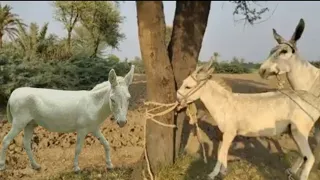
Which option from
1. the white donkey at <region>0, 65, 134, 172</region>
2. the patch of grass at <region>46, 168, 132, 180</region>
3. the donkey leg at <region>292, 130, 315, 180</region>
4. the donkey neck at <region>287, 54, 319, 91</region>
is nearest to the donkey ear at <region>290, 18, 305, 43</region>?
the donkey neck at <region>287, 54, 319, 91</region>

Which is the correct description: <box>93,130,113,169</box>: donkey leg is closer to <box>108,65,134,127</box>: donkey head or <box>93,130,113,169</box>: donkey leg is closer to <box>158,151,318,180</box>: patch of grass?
<box>108,65,134,127</box>: donkey head

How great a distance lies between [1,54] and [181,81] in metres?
7.80

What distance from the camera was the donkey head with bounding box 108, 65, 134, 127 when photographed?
6.73 metres

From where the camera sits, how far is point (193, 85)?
6500 millimetres

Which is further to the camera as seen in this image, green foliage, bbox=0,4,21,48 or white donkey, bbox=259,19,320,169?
green foliage, bbox=0,4,21,48

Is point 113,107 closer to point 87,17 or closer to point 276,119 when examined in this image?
point 276,119

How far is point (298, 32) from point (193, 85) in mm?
1986

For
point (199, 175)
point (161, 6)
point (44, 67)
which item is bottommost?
point (199, 175)

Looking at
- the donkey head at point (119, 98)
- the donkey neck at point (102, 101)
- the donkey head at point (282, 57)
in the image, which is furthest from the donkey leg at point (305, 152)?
the donkey neck at point (102, 101)

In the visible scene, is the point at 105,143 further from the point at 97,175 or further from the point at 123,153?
the point at 123,153

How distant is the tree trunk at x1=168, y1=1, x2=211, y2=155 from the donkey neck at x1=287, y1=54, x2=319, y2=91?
5.18 feet

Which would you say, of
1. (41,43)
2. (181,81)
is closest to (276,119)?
(181,81)

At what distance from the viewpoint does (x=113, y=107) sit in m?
6.92

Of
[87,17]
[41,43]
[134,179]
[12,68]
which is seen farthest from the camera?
[87,17]
